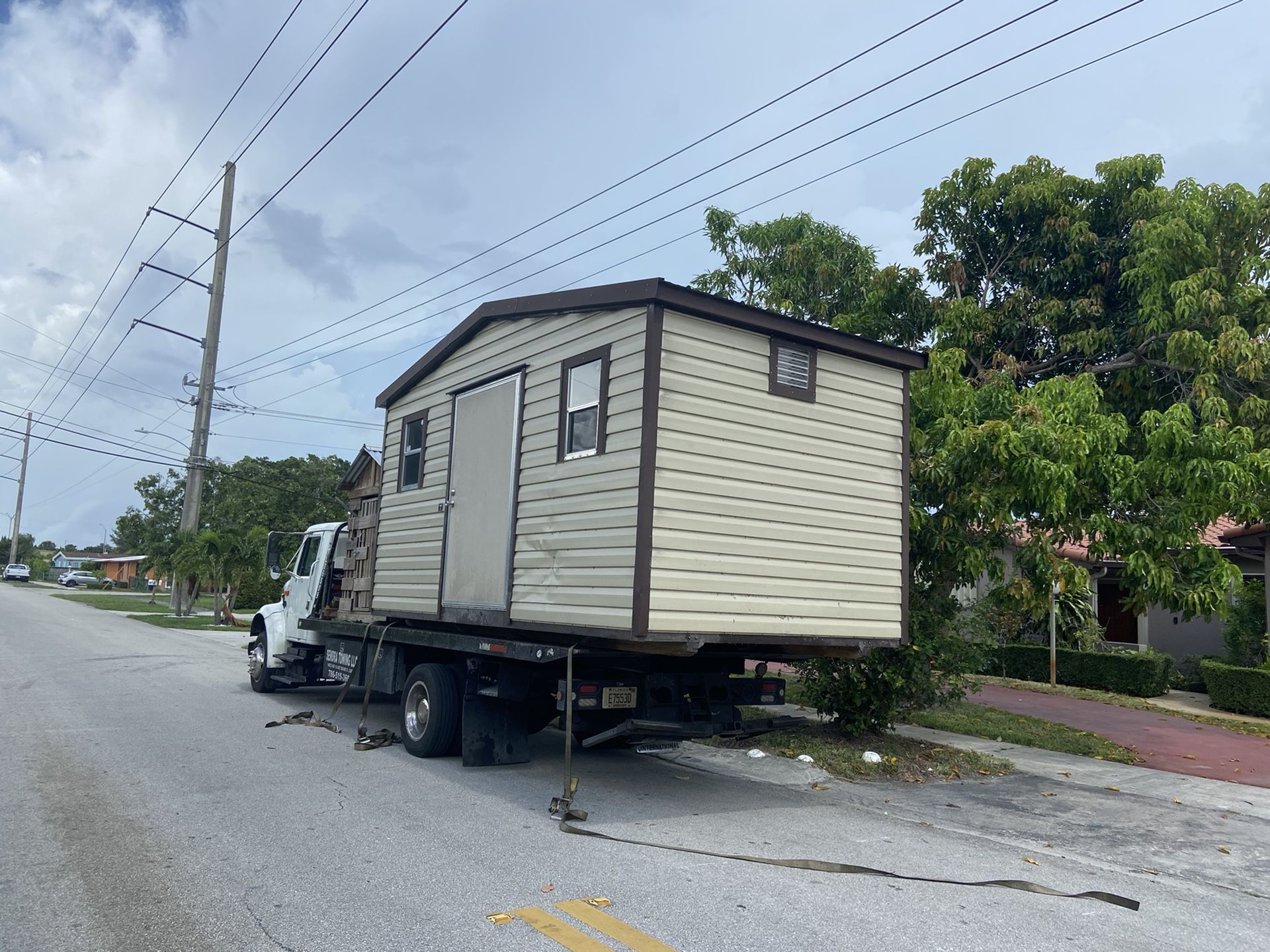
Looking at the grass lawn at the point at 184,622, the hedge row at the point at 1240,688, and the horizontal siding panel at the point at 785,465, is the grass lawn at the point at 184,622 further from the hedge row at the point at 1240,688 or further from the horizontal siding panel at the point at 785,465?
the hedge row at the point at 1240,688

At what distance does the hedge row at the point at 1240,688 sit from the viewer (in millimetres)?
14172

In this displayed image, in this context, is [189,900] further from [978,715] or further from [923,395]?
[978,715]

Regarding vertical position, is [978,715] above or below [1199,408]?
below

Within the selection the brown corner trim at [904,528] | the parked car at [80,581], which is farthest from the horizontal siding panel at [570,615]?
the parked car at [80,581]

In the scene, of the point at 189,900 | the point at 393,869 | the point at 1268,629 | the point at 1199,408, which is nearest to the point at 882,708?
the point at 1199,408

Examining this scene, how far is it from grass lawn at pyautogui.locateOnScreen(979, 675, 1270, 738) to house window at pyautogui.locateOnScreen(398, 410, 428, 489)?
11513 millimetres

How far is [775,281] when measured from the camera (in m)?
14.6

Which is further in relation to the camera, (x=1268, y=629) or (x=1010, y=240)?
(x=1268, y=629)

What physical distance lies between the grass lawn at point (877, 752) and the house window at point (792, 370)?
3153 mm

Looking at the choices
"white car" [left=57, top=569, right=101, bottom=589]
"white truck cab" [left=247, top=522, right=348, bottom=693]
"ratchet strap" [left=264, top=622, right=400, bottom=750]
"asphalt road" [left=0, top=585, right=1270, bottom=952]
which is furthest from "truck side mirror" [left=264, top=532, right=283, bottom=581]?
"white car" [left=57, top=569, right=101, bottom=589]

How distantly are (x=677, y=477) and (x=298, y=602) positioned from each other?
7.67 meters

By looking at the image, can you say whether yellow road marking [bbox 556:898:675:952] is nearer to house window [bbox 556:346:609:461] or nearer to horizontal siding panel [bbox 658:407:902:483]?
horizontal siding panel [bbox 658:407:902:483]

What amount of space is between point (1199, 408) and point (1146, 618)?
11.8 m

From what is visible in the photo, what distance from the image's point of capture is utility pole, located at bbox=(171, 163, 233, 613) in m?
30.0
